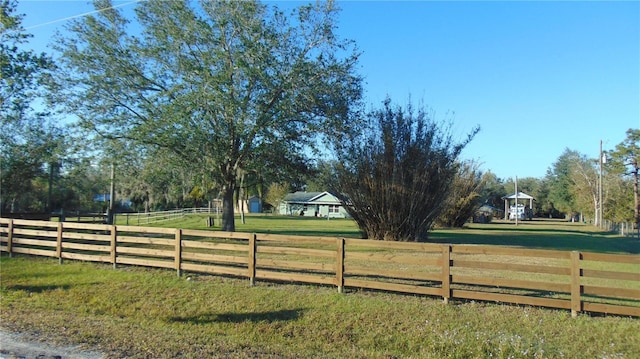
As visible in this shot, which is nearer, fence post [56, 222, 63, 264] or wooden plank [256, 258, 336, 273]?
wooden plank [256, 258, 336, 273]

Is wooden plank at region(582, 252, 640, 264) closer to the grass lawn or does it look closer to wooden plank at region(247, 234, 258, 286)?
the grass lawn

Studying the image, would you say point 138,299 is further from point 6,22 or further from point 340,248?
point 6,22

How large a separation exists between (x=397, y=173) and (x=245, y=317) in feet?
40.3

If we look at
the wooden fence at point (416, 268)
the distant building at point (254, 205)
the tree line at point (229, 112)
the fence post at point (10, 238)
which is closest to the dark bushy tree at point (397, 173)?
the tree line at point (229, 112)

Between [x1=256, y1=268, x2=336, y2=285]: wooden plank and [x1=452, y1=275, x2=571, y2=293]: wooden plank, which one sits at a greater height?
[x1=452, y1=275, x2=571, y2=293]: wooden plank

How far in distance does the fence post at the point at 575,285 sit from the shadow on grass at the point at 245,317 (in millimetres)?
4403

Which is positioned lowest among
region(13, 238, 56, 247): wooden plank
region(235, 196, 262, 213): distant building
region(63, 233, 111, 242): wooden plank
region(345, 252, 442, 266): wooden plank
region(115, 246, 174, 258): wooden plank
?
region(235, 196, 262, 213): distant building

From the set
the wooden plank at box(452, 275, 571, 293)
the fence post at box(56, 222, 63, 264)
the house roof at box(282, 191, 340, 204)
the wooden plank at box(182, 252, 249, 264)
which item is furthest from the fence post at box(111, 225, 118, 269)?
the house roof at box(282, 191, 340, 204)

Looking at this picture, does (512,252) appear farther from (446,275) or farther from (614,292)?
(614,292)

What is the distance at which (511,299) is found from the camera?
770 centimetres

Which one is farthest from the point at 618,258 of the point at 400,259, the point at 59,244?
the point at 59,244

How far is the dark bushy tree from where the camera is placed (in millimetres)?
18859

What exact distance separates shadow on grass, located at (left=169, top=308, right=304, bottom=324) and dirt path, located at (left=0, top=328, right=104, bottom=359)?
195cm

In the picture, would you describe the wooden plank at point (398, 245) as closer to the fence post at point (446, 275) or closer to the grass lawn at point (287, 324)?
the fence post at point (446, 275)
